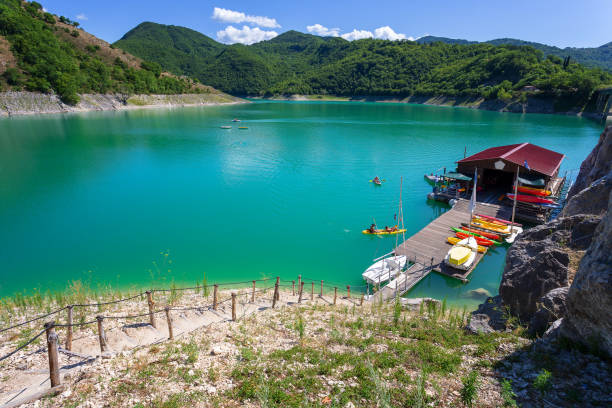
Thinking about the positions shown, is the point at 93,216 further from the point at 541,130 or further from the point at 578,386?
the point at 541,130

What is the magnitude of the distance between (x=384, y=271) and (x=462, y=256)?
5510 mm

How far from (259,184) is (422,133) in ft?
181

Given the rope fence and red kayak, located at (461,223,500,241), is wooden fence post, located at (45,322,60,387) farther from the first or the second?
red kayak, located at (461,223,500,241)

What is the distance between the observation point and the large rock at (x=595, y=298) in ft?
20.4

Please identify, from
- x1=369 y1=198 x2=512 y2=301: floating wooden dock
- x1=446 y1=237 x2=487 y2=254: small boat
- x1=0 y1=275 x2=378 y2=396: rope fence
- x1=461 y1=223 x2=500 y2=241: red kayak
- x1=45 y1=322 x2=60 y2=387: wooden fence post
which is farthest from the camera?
x1=461 y1=223 x2=500 y2=241: red kayak

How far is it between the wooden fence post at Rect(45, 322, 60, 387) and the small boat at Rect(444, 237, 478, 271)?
20370 mm

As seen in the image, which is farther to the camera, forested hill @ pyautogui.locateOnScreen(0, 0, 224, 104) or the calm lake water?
forested hill @ pyautogui.locateOnScreen(0, 0, 224, 104)

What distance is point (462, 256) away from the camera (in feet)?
66.8

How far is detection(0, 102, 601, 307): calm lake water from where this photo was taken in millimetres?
21203

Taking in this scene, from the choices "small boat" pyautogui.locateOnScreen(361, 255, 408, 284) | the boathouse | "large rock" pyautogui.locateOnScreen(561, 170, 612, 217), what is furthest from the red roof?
"small boat" pyautogui.locateOnScreen(361, 255, 408, 284)

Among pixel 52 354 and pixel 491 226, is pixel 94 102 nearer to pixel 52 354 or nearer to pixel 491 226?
pixel 491 226

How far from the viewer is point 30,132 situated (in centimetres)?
7438

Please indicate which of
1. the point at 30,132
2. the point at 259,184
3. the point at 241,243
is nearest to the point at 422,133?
the point at 259,184

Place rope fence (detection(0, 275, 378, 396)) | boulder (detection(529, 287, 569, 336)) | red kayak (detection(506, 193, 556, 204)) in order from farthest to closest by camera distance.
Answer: red kayak (detection(506, 193, 556, 204)), boulder (detection(529, 287, 569, 336)), rope fence (detection(0, 275, 378, 396))
